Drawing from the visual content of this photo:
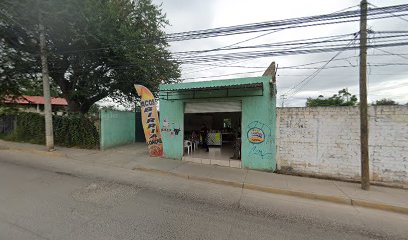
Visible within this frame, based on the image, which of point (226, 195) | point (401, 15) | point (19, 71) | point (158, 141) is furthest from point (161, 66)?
point (401, 15)

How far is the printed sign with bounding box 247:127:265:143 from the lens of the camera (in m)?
7.74

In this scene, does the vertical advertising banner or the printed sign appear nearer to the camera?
the printed sign

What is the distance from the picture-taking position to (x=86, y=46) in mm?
10844

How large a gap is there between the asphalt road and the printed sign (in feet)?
8.40

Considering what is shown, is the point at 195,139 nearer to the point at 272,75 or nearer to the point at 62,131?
the point at 272,75

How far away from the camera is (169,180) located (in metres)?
6.34

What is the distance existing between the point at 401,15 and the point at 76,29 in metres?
12.4

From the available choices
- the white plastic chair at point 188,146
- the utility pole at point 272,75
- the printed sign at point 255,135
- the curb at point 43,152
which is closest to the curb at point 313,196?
the printed sign at point 255,135

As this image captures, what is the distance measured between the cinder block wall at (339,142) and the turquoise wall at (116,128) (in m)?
8.92

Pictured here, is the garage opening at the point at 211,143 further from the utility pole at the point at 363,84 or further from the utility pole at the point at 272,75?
the utility pole at the point at 363,84

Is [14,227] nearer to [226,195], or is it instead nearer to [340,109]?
[226,195]

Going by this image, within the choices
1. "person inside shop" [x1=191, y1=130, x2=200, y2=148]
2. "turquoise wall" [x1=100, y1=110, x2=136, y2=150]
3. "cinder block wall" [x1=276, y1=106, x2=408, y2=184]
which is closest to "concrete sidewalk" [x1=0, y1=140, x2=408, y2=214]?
"cinder block wall" [x1=276, y1=106, x2=408, y2=184]

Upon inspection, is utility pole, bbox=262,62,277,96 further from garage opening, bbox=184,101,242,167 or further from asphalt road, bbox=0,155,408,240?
asphalt road, bbox=0,155,408,240

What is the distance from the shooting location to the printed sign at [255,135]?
25.4 ft
